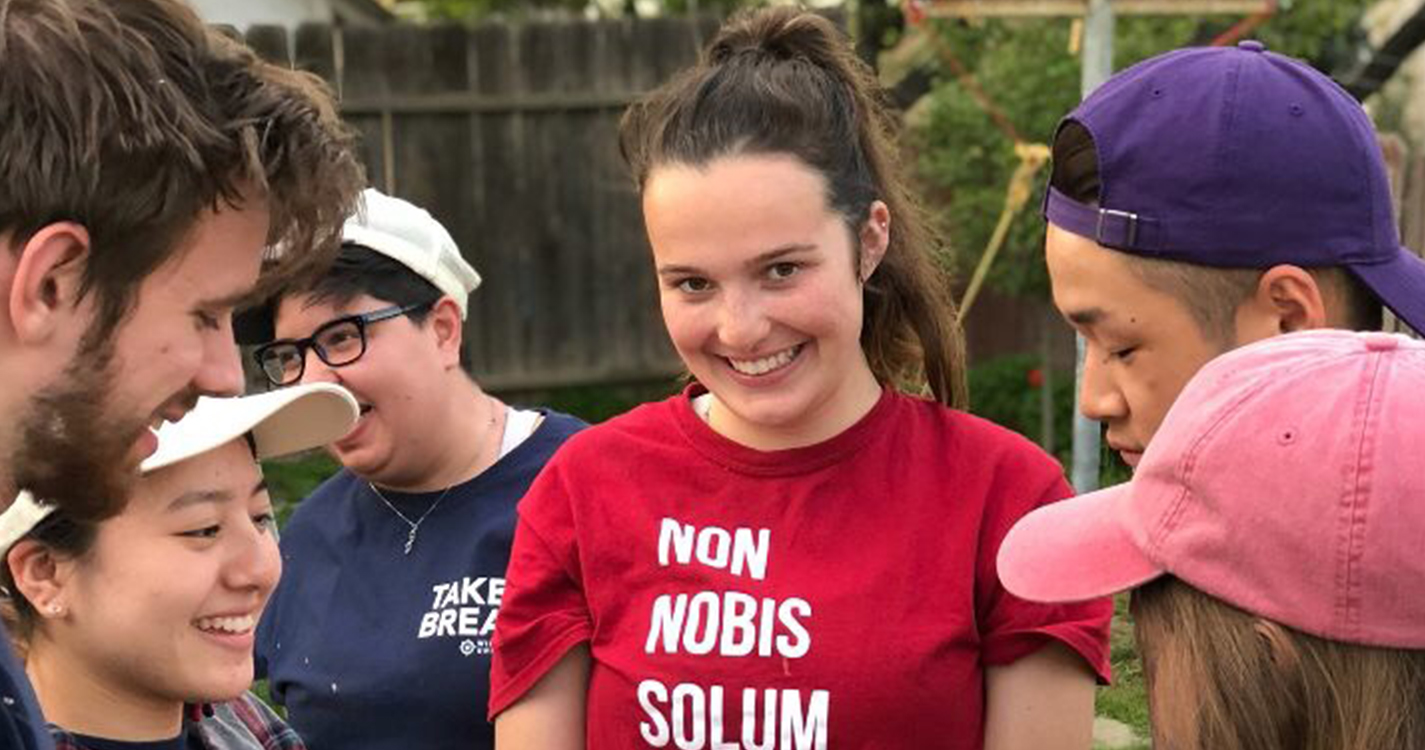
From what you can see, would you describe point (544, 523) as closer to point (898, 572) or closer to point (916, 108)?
point (898, 572)

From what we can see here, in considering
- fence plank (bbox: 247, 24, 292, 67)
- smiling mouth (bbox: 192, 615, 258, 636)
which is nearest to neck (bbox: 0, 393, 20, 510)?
smiling mouth (bbox: 192, 615, 258, 636)

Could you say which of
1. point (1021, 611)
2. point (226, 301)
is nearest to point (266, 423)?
point (226, 301)

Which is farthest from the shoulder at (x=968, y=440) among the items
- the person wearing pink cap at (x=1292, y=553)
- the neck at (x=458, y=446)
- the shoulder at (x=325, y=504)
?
the shoulder at (x=325, y=504)

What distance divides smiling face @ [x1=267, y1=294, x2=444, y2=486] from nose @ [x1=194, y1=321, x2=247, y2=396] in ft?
4.17

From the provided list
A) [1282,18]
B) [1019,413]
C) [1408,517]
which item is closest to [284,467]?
[1019,413]

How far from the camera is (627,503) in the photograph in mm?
2836

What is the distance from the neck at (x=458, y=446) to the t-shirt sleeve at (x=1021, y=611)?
116cm

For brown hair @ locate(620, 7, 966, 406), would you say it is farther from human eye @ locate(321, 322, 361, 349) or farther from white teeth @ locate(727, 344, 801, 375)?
human eye @ locate(321, 322, 361, 349)

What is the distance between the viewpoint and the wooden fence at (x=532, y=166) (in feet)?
37.0

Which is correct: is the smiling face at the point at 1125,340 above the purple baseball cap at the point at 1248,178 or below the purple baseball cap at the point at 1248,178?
below

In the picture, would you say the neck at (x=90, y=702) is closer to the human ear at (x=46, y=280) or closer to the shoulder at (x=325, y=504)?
the shoulder at (x=325, y=504)

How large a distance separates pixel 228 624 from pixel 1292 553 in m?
1.66

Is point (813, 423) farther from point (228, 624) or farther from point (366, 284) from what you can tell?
point (366, 284)

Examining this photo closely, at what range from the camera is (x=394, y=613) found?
11.1ft
